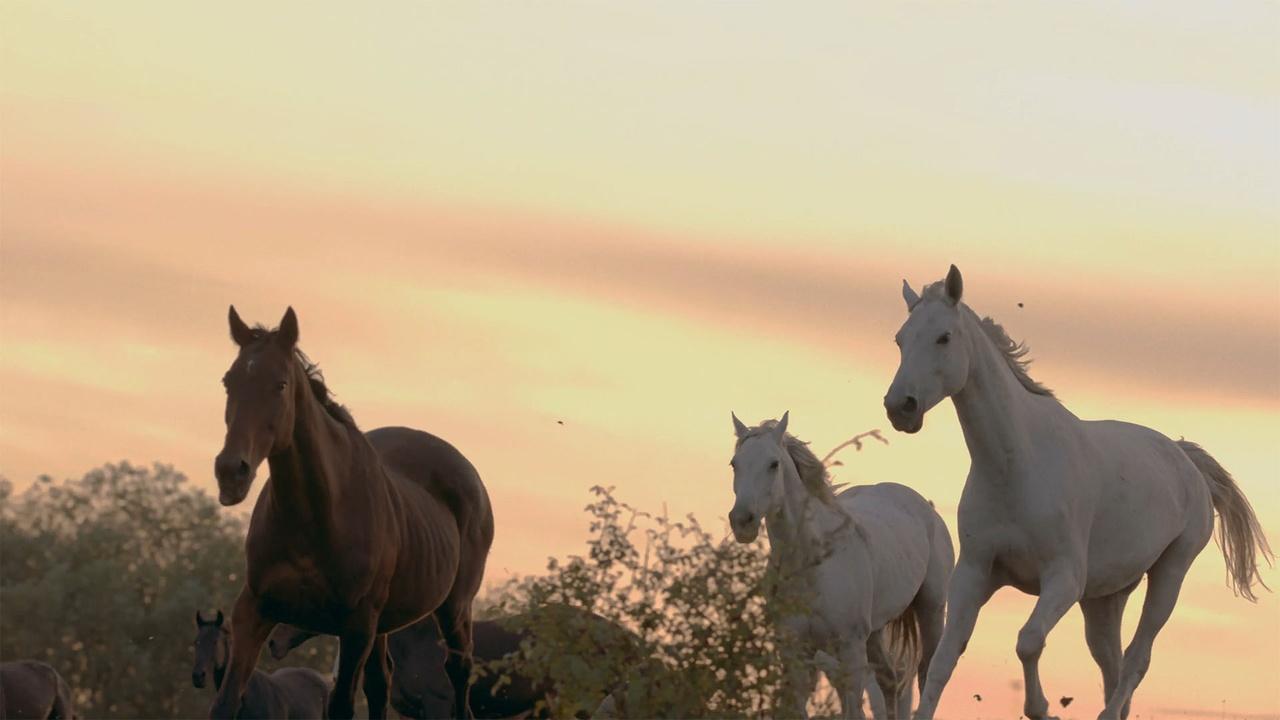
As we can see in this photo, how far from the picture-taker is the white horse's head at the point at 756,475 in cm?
1291

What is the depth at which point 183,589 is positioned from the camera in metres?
29.1

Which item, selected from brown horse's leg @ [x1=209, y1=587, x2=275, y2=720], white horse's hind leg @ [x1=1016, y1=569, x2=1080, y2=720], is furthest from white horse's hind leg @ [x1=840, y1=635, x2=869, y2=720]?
brown horse's leg @ [x1=209, y1=587, x2=275, y2=720]

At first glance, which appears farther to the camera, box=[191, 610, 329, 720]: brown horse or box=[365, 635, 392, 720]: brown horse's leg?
box=[191, 610, 329, 720]: brown horse

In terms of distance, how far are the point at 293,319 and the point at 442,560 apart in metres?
2.54

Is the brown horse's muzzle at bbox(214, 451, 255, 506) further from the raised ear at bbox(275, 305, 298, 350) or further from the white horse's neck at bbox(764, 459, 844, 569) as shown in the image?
the white horse's neck at bbox(764, 459, 844, 569)

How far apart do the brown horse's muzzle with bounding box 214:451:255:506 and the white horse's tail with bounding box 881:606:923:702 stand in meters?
6.65

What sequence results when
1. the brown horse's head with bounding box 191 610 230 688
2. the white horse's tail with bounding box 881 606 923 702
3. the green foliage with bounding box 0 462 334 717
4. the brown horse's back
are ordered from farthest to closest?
the green foliage with bounding box 0 462 334 717 → the brown horse's head with bounding box 191 610 230 688 → the white horse's tail with bounding box 881 606 923 702 → the brown horse's back

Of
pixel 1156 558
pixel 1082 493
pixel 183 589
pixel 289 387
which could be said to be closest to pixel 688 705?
pixel 289 387

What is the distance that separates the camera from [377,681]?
1274cm

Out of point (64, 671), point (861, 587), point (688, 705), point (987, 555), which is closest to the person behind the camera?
point (688, 705)

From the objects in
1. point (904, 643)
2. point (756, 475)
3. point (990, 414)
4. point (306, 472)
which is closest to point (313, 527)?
point (306, 472)

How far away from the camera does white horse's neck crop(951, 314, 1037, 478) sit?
488 inches

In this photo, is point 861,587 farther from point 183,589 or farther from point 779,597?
point 183,589

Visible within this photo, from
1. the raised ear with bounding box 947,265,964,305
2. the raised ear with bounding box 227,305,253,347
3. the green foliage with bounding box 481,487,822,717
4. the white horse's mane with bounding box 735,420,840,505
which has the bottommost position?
the green foliage with bounding box 481,487,822,717
